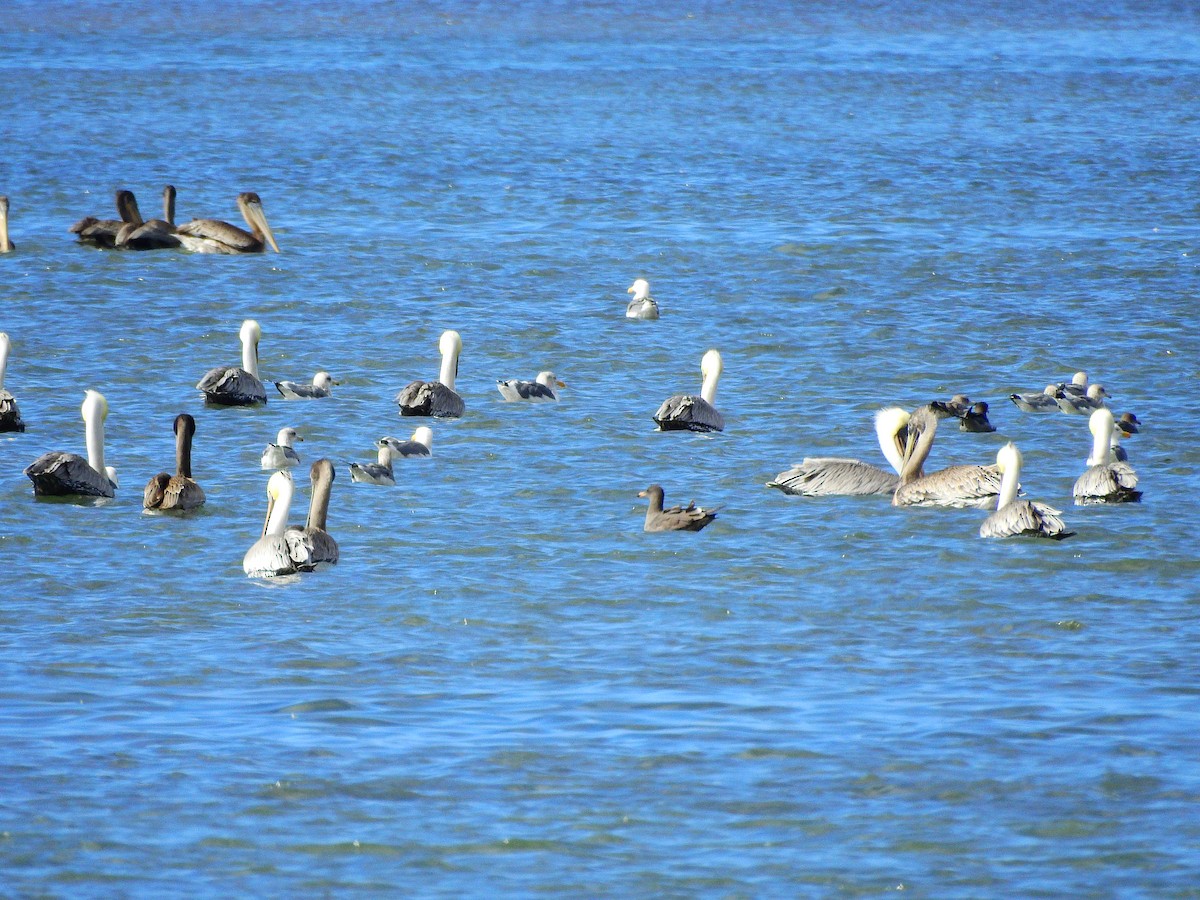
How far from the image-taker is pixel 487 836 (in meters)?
7.23

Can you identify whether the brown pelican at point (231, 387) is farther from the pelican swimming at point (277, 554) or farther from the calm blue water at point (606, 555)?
the pelican swimming at point (277, 554)

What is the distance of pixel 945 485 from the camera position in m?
12.2

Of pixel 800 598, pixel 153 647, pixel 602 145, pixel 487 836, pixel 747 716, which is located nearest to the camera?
pixel 487 836

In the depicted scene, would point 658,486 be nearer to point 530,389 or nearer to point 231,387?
point 530,389

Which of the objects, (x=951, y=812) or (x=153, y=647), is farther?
(x=153, y=647)

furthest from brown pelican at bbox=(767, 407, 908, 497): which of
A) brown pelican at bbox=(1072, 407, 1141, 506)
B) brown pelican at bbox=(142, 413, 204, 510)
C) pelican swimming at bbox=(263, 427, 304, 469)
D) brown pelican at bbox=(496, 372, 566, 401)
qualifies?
brown pelican at bbox=(142, 413, 204, 510)

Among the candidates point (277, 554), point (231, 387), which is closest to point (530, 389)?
point (231, 387)

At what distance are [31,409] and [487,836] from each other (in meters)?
8.29

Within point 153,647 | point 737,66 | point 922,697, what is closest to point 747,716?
point 922,697

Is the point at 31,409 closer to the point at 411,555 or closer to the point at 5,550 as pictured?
the point at 5,550

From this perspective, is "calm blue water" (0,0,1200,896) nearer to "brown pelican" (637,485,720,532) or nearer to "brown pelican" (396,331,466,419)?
"brown pelican" (637,485,720,532)

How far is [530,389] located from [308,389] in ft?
5.55

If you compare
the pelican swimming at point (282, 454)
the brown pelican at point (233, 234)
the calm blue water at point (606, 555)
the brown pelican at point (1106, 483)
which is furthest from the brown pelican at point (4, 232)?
the brown pelican at point (1106, 483)

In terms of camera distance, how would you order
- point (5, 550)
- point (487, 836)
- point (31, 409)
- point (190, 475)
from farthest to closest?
point (31, 409) → point (190, 475) → point (5, 550) → point (487, 836)
